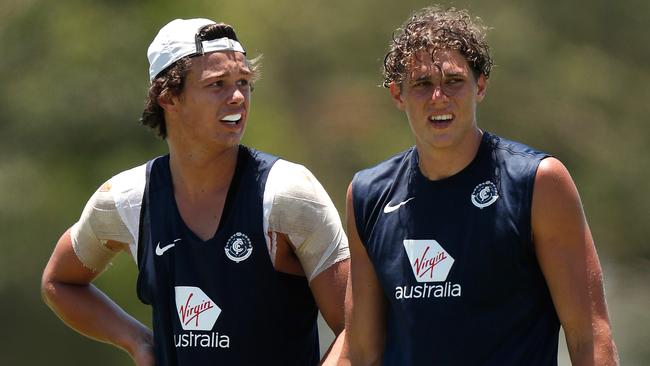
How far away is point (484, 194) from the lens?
4297 millimetres

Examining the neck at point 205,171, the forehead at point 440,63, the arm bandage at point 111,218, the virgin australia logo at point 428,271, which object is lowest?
the virgin australia logo at point 428,271

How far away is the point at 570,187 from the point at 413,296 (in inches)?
25.5

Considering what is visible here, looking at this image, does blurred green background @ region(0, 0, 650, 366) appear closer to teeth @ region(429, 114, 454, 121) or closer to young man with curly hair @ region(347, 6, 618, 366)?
young man with curly hair @ region(347, 6, 618, 366)

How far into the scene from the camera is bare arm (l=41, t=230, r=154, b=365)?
5.52 metres

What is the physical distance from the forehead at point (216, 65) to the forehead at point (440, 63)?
90 centimetres

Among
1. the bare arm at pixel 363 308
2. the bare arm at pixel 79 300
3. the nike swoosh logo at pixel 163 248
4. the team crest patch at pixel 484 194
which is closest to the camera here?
the team crest patch at pixel 484 194

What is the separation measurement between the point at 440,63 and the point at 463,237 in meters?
0.59

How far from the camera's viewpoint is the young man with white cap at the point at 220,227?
4883mm

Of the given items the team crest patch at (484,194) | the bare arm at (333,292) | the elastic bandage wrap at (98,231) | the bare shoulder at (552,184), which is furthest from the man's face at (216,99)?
the bare shoulder at (552,184)

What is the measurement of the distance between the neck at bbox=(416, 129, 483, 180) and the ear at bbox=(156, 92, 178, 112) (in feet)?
3.73

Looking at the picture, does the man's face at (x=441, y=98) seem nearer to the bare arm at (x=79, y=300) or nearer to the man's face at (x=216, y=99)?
the man's face at (x=216, y=99)

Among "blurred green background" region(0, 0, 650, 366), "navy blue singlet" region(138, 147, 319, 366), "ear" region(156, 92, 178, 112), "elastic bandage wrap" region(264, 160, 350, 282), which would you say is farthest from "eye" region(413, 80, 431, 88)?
"blurred green background" region(0, 0, 650, 366)

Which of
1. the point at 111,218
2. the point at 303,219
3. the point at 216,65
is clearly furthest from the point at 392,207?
the point at 111,218

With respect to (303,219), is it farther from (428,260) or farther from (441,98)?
(441,98)
